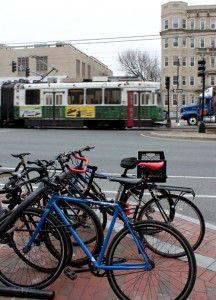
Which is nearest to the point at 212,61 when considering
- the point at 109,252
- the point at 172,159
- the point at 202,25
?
the point at 202,25

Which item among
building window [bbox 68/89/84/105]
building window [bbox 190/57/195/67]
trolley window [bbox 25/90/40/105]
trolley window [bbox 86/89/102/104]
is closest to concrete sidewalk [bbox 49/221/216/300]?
trolley window [bbox 86/89/102/104]

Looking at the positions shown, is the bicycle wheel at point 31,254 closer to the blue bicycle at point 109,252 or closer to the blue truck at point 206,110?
the blue bicycle at point 109,252

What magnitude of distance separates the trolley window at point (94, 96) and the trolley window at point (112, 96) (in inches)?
16.8

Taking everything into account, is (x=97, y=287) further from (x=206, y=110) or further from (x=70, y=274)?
(x=206, y=110)

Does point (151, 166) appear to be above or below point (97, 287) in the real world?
above

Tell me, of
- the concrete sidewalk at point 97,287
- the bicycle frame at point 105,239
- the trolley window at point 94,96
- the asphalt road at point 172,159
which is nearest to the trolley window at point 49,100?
the trolley window at point 94,96

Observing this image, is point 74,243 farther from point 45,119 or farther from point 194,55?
point 194,55

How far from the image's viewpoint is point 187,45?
8881 cm

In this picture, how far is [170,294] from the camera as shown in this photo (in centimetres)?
395

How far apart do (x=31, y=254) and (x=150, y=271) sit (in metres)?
1.10

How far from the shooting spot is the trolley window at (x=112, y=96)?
3047 cm

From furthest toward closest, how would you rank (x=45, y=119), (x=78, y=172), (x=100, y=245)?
1. (x=45, y=119)
2. (x=78, y=172)
3. (x=100, y=245)

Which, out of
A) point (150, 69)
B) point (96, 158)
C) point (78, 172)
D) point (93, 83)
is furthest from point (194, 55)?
point (78, 172)

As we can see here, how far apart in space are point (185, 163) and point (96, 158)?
2.65 meters
